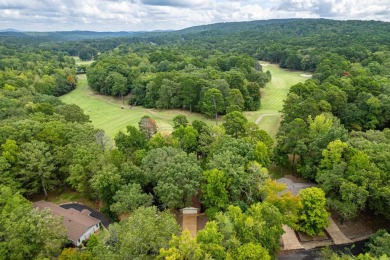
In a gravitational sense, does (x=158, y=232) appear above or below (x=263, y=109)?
above

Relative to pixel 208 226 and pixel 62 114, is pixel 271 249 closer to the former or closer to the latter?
pixel 208 226

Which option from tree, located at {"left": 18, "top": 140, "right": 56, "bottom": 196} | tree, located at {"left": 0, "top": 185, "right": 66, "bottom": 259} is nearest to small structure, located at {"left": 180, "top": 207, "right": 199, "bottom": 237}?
tree, located at {"left": 0, "top": 185, "right": 66, "bottom": 259}

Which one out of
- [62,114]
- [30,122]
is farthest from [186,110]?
[30,122]

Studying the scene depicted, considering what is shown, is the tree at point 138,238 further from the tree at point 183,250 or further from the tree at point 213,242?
the tree at point 213,242

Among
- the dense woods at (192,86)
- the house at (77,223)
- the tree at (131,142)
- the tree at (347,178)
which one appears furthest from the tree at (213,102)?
the house at (77,223)

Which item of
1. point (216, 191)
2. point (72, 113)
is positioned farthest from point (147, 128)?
point (216, 191)

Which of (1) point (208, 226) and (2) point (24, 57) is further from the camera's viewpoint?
(2) point (24, 57)

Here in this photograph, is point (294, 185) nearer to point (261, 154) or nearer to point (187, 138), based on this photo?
point (261, 154)
